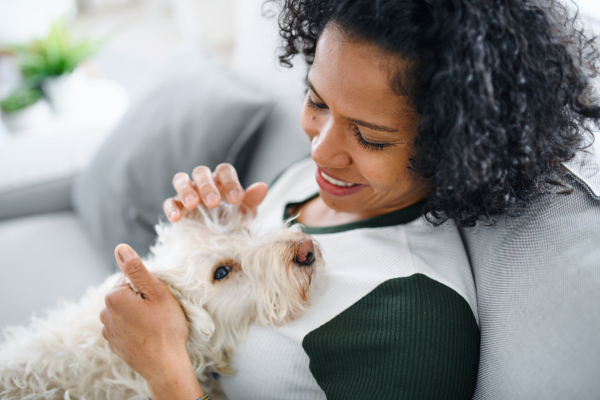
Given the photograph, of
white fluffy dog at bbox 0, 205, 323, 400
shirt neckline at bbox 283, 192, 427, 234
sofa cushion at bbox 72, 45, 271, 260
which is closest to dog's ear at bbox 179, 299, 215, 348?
white fluffy dog at bbox 0, 205, 323, 400

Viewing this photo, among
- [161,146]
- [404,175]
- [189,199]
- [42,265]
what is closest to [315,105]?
[404,175]

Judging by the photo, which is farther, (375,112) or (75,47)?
(75,47)

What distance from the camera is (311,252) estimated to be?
1.05 metres

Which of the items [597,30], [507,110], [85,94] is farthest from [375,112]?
[85,94]

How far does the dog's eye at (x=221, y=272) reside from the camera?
1046 millimetres

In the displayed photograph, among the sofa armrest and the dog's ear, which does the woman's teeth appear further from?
the sofa armrest

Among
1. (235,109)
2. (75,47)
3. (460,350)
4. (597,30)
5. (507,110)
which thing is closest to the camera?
(507,110)

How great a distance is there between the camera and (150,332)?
3.05 feet

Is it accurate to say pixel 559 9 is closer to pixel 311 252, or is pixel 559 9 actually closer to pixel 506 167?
pixel 506 167

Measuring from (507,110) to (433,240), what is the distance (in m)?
0.40

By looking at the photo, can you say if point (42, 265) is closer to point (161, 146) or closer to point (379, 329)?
point (161, 146)

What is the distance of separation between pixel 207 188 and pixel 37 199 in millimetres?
1292

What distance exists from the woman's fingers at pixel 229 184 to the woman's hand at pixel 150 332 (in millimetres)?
311

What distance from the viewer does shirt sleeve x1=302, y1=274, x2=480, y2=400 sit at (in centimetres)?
81
